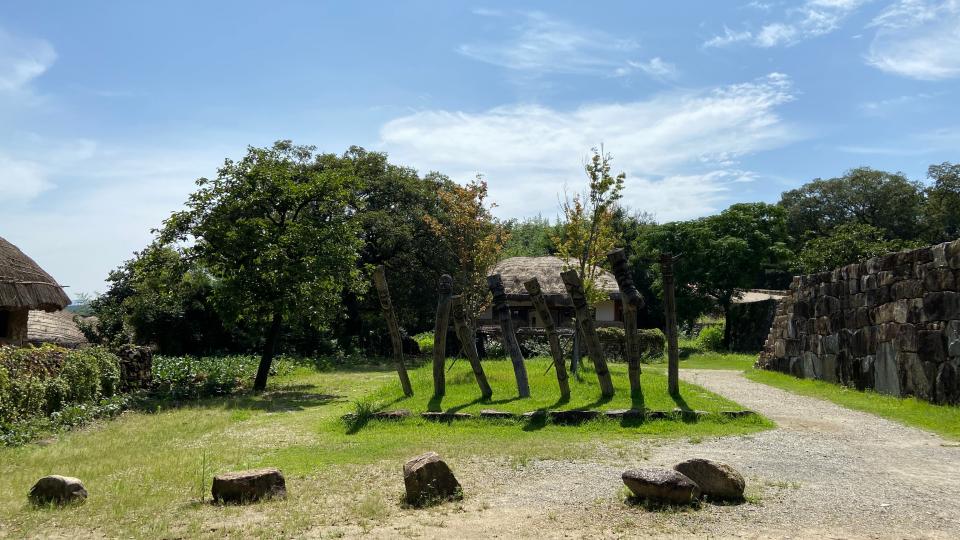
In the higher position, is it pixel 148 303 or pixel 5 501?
pixel 148 303

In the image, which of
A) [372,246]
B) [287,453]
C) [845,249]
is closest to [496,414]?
[287,453]

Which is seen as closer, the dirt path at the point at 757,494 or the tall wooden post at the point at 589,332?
the dirt path at the point at 757,494

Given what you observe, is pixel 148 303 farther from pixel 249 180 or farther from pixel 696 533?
pixel 696 533

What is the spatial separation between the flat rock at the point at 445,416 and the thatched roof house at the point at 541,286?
18.0 metres

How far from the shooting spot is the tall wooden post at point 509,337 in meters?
13.1

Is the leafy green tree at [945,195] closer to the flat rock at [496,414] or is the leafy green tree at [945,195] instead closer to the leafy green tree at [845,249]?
the leafy green tree at [845,249]

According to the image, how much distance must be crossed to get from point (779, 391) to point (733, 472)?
9.65 metres

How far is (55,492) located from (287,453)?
295 centimetres

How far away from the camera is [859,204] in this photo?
48.1 m

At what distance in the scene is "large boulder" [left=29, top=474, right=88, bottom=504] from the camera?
22.7ft

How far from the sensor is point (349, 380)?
20328 millimetres

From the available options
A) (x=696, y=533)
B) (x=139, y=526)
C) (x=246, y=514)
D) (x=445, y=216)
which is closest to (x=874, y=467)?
(x=696, y=533)

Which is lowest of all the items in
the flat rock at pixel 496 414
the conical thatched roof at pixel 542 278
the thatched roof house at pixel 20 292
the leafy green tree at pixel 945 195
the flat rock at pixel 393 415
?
the flat rock at pixel 393 415

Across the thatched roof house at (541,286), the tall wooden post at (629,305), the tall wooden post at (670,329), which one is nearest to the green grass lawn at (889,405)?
the tall wooden post at (670,329)
